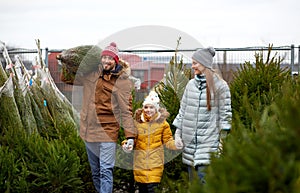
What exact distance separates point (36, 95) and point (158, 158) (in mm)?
2678

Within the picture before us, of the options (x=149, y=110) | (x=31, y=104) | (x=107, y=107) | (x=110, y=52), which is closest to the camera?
(x=110, y=52)

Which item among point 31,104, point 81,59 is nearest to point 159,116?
point 81,59

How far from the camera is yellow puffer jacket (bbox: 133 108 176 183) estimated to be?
5.82 meters

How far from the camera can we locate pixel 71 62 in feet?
19.4

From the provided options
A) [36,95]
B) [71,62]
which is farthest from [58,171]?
[36,95]

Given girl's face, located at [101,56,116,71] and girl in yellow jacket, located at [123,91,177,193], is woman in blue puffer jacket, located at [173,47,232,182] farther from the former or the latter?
girl's face, located at [101,56,116,71]

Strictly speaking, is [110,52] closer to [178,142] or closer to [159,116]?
[159,116]

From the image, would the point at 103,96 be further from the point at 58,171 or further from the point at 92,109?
the point at 58,171

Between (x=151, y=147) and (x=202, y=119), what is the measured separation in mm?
849

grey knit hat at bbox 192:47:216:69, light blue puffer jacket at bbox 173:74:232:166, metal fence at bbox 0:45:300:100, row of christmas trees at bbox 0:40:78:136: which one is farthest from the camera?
metal fence at bbox 0:45:300:100

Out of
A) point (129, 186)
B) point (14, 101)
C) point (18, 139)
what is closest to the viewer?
point (18, 139)

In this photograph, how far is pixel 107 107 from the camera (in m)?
5.76

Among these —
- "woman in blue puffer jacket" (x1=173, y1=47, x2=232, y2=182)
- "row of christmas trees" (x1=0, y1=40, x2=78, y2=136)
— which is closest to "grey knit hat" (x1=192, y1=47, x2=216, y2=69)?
"woman in blue puffer jacket" (x1=173, y1=47, x2=232, y2=182)

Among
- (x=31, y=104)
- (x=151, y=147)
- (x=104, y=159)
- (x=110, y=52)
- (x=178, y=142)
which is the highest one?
(x=110, y=52)
